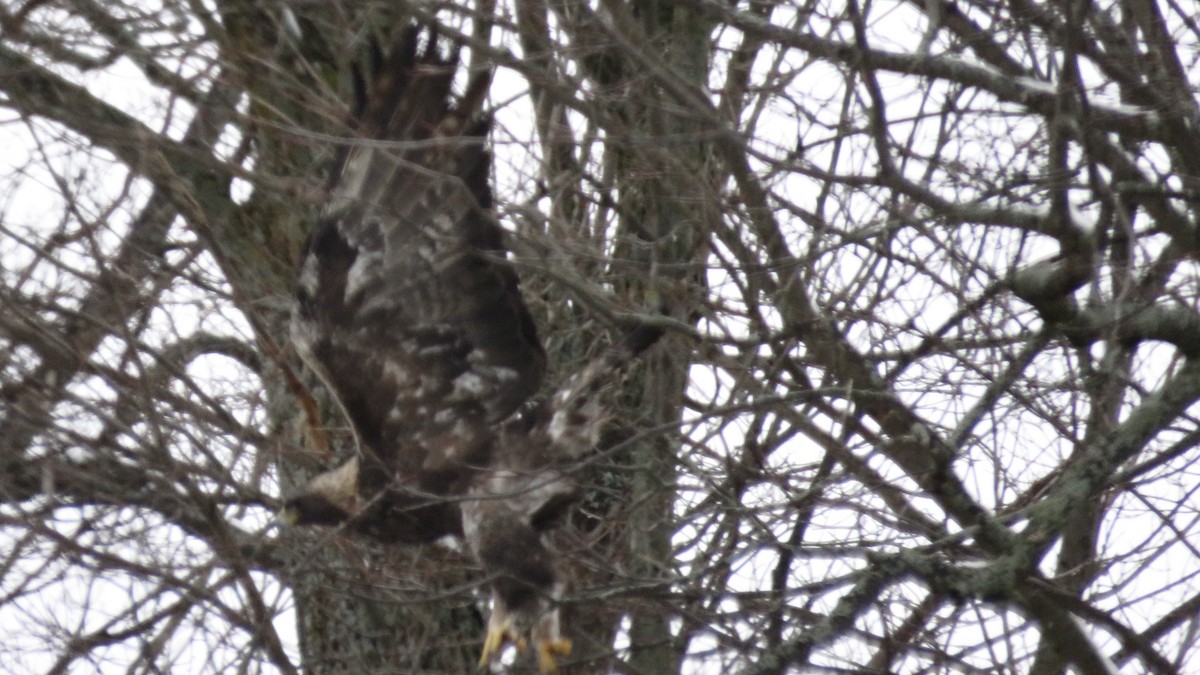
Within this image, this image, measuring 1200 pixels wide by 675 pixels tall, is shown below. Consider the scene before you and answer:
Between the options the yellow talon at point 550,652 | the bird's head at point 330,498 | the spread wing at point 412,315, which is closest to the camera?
the yellow talon at point 550,652

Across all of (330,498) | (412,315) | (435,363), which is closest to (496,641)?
(330,498)

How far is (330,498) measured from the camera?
505cm

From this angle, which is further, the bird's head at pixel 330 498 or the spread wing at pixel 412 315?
the bird's head at pixel 330 498

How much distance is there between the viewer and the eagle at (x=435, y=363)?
4.71 m

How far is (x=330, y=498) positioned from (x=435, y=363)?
0.58 meters

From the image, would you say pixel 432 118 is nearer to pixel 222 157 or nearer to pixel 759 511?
pixel 222 157

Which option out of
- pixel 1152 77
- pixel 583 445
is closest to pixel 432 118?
pixel 583 445

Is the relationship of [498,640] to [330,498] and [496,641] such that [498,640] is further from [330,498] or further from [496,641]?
[330,498]

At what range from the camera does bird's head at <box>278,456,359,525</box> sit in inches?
197

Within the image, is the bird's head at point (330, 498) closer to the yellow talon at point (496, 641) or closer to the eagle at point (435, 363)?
the eagle at point (435, 363)

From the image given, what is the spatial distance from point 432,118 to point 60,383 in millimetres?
1319

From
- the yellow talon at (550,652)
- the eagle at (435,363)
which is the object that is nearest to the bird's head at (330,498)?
the eagle at (435,363)

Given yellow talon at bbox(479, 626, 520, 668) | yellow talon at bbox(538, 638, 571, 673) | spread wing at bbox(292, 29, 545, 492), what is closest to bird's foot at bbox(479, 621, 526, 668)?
yellow talon at bbox(479, 626, 520, 668)

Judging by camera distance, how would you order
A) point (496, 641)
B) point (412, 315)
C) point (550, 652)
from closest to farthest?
1. point (550, 652)
2. point (496, 641)
3. point (412, 315)
